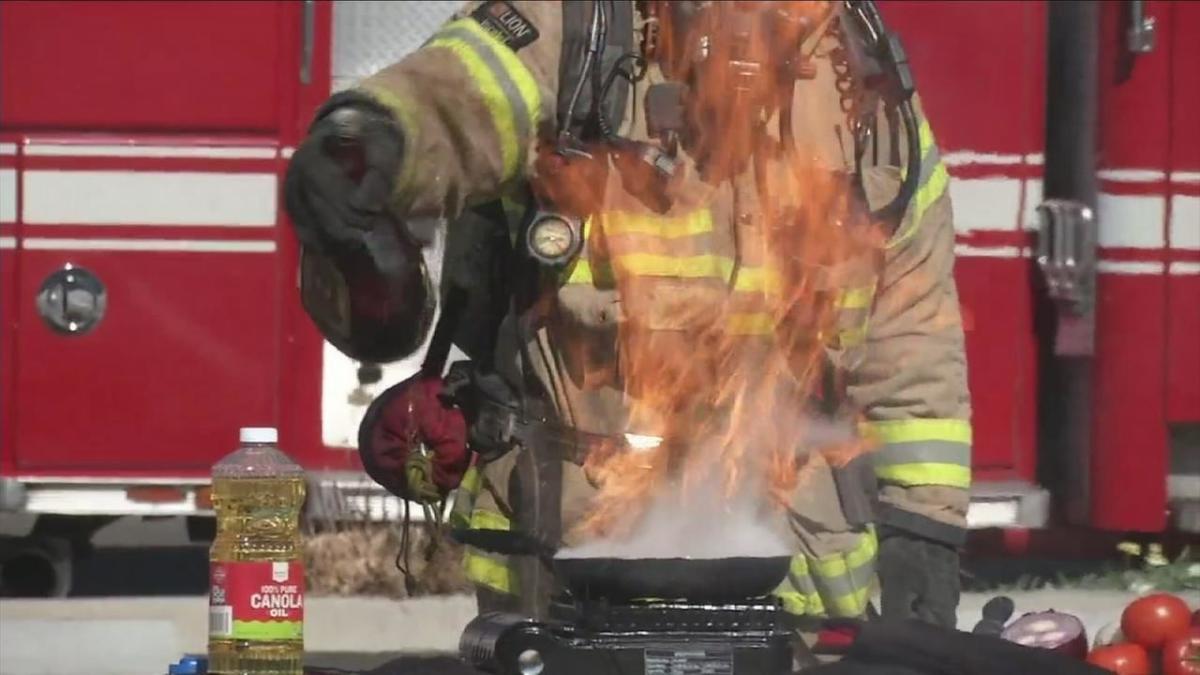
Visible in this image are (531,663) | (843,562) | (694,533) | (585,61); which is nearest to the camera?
(531,663)

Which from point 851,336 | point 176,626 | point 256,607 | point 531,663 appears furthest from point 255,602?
point 176,626

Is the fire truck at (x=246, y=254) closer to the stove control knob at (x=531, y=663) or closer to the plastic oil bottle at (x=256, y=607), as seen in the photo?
the plastic oil bottle at (x=256, y=607)

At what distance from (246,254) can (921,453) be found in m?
3.33

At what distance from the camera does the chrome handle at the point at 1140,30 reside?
663cm

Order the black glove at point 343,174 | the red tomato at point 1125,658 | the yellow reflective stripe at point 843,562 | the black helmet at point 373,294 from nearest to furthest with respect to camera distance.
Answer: the black glove at point 343,174 → the black helmet at point 373,294 → the yellow reflective stripe at point 843,562 → the red tomato at point 1125,658

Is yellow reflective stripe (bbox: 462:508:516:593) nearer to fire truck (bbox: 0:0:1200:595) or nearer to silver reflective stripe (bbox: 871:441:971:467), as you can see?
silver reflective stripe (bbox: 871:441:971:467)

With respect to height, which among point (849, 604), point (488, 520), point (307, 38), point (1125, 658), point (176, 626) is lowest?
point (176, 626)

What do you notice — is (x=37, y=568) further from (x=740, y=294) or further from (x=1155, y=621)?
(x=740, y=294)

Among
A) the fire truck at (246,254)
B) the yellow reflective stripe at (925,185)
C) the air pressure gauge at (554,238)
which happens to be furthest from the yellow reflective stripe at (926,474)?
the fire truck at (246,254)

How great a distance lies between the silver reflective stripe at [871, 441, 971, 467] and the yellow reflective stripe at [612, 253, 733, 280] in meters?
0.39

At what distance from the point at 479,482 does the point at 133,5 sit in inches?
133

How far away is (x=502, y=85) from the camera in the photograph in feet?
10.6

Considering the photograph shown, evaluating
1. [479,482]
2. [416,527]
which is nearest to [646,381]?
[479,482]

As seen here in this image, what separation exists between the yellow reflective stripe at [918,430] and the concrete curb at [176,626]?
2034 millimetres
